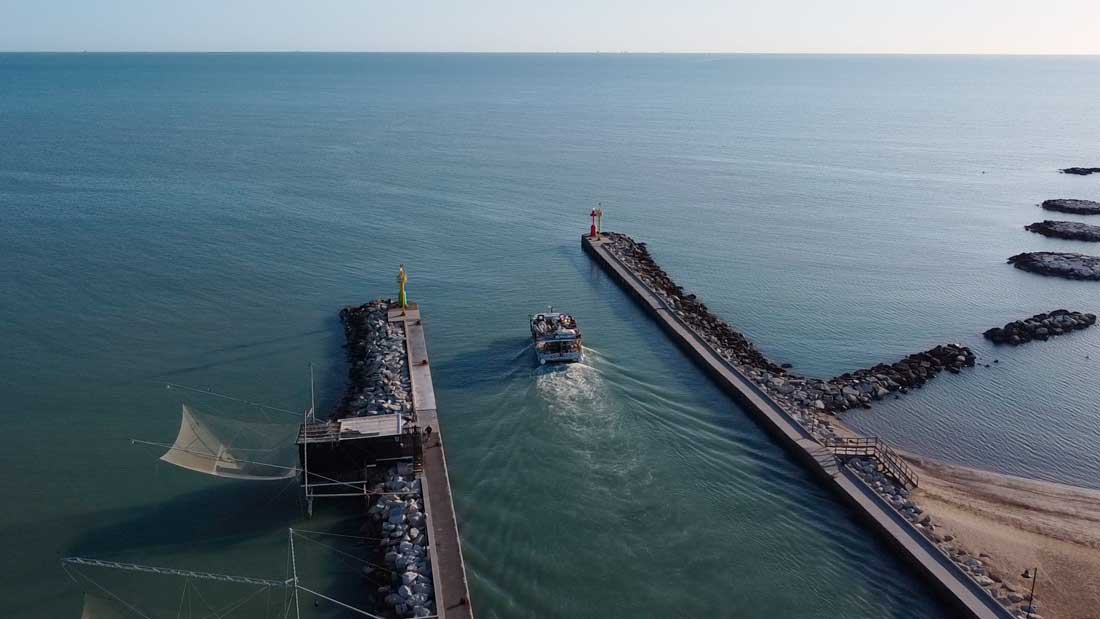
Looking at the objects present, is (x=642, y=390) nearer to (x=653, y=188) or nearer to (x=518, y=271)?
(x=518, y=271)

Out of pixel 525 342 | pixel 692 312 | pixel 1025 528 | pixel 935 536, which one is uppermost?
pixel 692 312

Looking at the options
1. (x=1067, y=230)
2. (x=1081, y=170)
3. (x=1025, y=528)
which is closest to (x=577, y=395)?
(x=1025, y=528)

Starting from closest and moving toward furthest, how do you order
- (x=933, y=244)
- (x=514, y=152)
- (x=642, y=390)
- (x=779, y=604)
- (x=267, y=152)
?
(x=779, y=604)
(x=642, y=390)
(x=933, y=244)
(x=267, y=152)
(x=514, y=152)

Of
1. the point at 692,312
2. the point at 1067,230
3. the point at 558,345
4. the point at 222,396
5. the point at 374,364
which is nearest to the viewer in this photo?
the point at 222,396

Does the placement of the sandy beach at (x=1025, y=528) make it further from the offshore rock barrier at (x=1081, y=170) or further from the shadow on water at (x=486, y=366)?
the offshore rock barrier at (x=1081, y=170)

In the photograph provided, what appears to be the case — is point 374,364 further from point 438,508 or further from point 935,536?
point 935,536

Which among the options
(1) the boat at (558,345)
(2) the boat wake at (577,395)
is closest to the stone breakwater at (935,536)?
(2) the boat wake at (577,395)

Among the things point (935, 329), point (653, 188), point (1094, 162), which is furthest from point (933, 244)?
point (1094, 162)

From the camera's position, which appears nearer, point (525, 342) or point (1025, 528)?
point (1025, 528)
